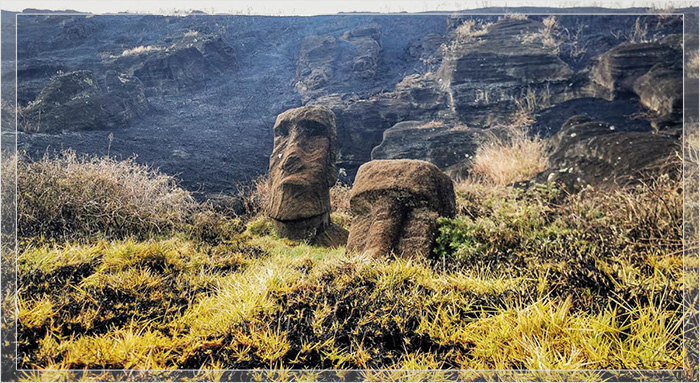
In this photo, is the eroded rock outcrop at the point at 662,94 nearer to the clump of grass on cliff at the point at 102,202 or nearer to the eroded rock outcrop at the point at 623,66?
the eroded rock outcrop at the point at 623,66

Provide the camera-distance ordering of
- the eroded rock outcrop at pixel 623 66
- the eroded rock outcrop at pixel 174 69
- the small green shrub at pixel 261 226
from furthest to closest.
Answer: the small green shrub at pixel 261 226 → the eroded rock outcrop at pixel 174 69 → the eroded rock outcrop at pixel 623 66

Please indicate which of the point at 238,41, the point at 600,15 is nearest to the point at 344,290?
the point at 238,41

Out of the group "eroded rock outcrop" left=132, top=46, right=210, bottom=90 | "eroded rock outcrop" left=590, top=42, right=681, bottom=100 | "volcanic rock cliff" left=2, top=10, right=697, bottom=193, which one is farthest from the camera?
"eroded rock outcrop" left=132, top=46, right=210, bottom=90

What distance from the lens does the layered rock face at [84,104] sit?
138 inches

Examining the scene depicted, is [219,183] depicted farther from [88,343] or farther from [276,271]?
[88,343]

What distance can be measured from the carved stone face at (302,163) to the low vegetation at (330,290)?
62 centimetres

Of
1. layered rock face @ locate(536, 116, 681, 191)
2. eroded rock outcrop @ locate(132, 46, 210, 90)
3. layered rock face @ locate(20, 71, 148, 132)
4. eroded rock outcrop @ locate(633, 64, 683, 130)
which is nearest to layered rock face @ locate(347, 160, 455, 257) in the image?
layered rock face @ locate(536, 116, 681, 191)

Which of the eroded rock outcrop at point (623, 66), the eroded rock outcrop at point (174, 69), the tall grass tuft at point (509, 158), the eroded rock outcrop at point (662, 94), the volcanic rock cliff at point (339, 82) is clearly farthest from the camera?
the tall grass tuft at point (509, 158)

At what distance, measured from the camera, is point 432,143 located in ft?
15.2

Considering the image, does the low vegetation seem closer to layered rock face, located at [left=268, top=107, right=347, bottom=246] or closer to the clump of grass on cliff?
the clump of grass on cliff

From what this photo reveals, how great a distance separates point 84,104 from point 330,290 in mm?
2840

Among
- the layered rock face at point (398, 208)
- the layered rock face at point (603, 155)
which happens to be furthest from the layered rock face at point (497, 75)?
the layered rock face at point (398, 208)

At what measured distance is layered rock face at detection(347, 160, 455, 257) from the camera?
11.4 feet

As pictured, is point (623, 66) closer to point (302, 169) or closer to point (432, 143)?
point (432, 143)
